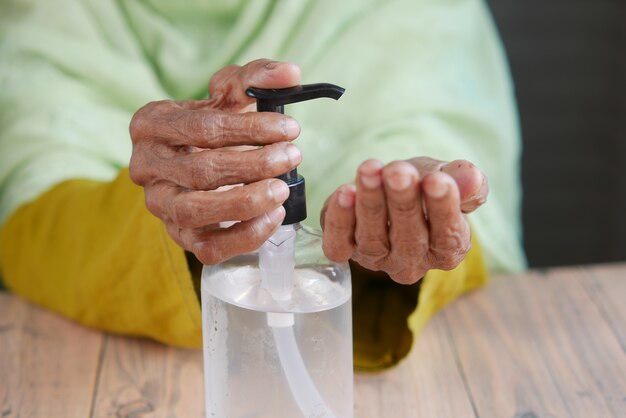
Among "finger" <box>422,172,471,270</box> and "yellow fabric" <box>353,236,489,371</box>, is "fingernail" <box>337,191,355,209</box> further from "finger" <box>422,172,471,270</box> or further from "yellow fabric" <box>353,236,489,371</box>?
"yellow fabric" <box>353,236,489,371</box>

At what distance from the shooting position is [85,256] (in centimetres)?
79

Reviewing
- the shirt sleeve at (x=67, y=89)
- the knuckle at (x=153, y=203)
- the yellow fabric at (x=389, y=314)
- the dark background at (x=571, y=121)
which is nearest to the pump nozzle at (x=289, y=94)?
the knuckle at (x=153, y=203)

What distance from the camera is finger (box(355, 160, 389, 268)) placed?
1.64 feet

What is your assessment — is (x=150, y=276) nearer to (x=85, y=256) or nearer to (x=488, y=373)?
(x=85, y=256)

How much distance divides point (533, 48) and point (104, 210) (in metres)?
0.99

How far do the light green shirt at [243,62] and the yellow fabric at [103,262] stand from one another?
5 centimetres

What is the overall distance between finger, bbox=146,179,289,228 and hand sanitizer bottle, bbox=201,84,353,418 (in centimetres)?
2

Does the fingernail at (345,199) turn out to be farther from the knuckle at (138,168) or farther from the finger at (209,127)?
the knuckle at (138,168)

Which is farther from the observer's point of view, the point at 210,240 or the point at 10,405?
the point at 10,405

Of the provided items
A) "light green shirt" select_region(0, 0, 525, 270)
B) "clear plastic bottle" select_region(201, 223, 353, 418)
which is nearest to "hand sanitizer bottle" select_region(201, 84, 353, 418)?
"clear plastic bottle" select_region(201, 223, 353, 418)

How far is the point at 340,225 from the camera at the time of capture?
539 mm

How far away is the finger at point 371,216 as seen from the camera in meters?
0.50

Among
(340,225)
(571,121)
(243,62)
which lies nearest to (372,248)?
(340,225)

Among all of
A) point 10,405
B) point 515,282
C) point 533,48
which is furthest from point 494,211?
point 533,48
